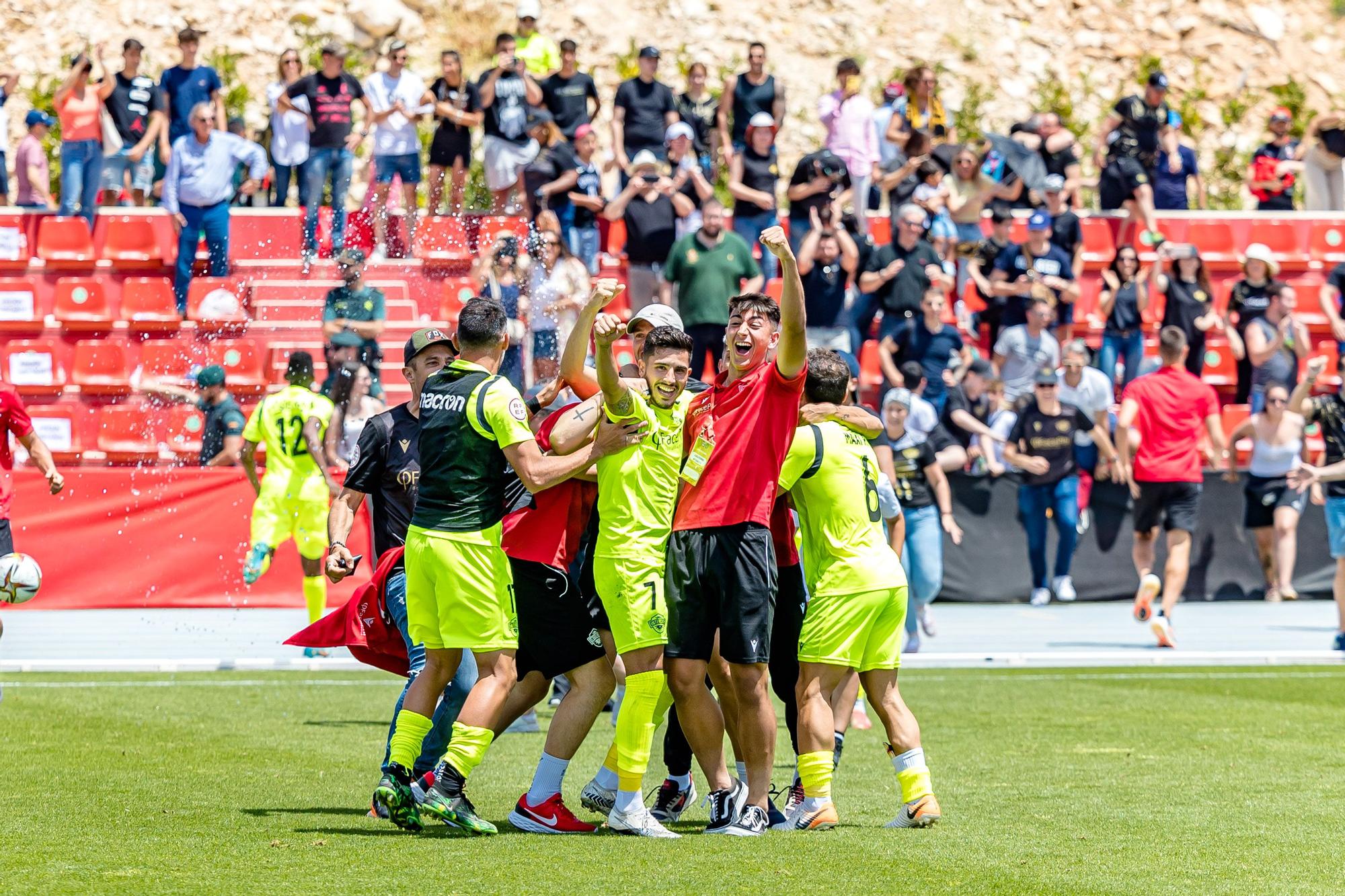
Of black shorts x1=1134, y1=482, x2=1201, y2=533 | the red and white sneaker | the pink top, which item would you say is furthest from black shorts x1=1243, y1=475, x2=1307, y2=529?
the red and white sneaker

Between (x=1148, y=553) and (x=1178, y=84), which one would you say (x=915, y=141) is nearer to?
(x=1148, y=553)

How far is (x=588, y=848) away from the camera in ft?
23.0

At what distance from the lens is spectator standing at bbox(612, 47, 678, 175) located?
21.5 meters

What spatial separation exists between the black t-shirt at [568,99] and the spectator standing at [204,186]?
3602mm

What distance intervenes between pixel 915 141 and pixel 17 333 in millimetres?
11450

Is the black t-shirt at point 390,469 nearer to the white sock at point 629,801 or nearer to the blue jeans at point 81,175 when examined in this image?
the white sock at point 629,801

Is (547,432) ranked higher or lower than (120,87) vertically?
lower

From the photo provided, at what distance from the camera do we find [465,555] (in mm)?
7352

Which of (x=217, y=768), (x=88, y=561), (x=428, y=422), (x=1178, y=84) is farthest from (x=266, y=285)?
(x=1178, y=84)

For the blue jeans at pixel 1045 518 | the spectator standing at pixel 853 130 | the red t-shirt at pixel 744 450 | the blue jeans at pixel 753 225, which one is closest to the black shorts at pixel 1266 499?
the blue jeans at pixel 1045 518

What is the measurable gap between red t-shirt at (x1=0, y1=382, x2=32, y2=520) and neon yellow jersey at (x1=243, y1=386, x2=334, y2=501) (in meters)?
2.84

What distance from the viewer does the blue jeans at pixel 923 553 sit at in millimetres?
13891

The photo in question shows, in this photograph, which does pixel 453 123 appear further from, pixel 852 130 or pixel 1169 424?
pixel 1169 424

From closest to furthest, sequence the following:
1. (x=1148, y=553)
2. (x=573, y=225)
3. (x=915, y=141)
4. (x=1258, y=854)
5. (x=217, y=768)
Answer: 1. (x=1258, y=854)
2. (x=217, y=768)
3. (x=1148, y=553)
4. (x=573, y=225)
5. (x=915, y=141)
